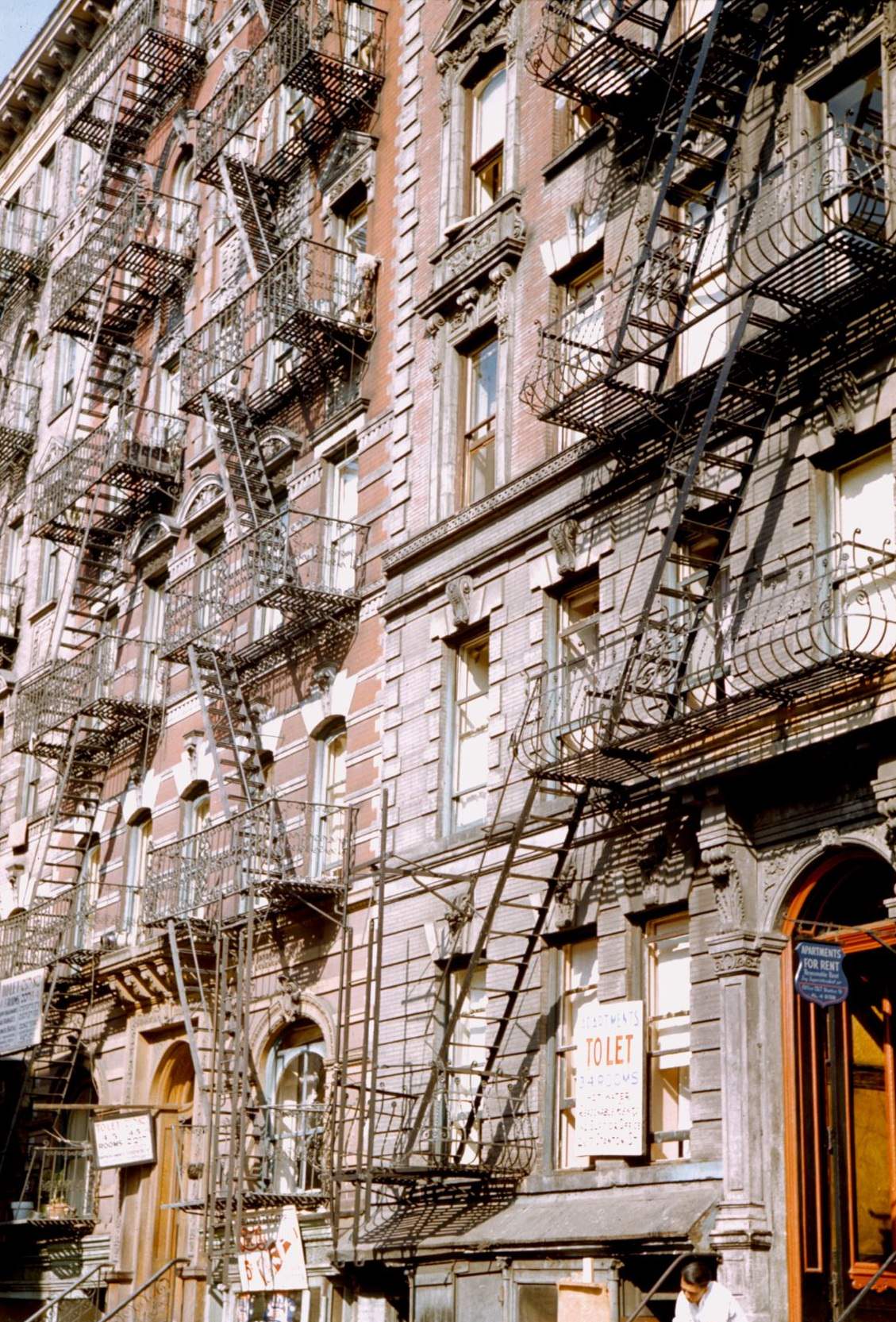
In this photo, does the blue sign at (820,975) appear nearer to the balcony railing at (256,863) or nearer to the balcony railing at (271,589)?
the balcony railing at (256,863)

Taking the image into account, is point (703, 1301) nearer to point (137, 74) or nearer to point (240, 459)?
point (240, 459)

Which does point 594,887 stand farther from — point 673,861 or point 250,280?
point 250,280

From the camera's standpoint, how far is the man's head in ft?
41.4

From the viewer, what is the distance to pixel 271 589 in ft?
85.9

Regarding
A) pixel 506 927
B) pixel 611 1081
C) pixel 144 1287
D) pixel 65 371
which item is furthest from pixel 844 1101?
pixel 65 371

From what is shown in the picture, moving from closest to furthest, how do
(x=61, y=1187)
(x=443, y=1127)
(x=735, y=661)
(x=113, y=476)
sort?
(x=735, y=661), (x=443, y=1127), (x=61, y=1187), (x=113, y=476)

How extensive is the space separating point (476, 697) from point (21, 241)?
2809 cm

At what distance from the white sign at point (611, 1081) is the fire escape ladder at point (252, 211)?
16.3 metres

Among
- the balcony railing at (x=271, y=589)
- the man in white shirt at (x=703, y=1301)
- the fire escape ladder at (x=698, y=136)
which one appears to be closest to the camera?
the man in white shirt at (x=703, y=1301)

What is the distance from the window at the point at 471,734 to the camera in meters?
22.8

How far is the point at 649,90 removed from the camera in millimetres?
21422

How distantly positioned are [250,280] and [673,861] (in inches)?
667

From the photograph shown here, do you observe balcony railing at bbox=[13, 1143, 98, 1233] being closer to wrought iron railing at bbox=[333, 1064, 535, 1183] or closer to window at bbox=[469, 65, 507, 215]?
wrought iron railing at bbox=[333, 1064, 535, 1183]

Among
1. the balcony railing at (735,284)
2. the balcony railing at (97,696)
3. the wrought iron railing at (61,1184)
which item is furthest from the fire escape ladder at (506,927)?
the balcony railing at (97,696)
